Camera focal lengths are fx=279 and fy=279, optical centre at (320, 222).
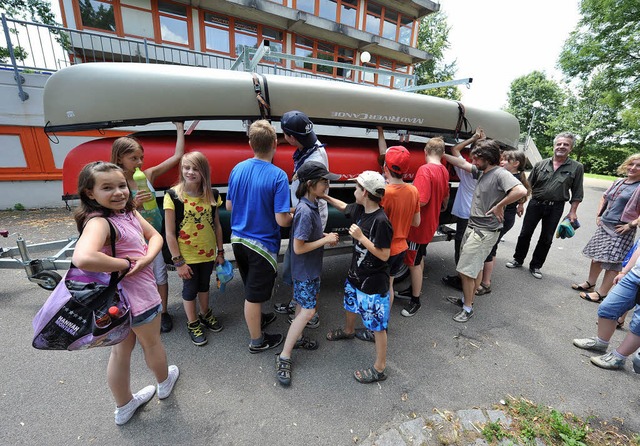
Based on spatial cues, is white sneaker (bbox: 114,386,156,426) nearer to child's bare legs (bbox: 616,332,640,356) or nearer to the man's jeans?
child's bare legs (bbox: 616,332,640,356)

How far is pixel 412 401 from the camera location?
6.59 ft

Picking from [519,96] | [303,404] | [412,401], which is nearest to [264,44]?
[303,404]

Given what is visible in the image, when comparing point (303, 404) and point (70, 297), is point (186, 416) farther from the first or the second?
point (70, 297)

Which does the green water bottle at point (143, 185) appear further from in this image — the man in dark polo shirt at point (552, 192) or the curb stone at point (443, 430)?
the man in dark polo shirt at point (552, 192)

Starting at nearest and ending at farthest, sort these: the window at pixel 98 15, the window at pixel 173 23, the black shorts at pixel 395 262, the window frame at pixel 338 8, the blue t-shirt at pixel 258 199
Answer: the blue t-shirt at pixel 258 199 → the black shorts at pixel 395 262 → the window at pixel 98 15 → the window at pixel 173 23 → the window frame at pixel 338 8

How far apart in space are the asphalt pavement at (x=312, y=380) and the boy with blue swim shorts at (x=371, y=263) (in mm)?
312

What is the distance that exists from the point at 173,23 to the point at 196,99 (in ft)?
37.3

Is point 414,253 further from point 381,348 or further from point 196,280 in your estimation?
point 196,280

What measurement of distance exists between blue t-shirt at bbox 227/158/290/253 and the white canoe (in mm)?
1154

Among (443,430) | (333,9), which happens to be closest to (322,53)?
(333,9)

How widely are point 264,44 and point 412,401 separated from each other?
3719mm

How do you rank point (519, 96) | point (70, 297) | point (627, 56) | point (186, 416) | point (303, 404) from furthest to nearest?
point (519, 96)
point (627, 56)
point (303, 404)
point (186, 416)
point (70, 297)

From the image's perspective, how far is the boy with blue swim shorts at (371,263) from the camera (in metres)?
1.90

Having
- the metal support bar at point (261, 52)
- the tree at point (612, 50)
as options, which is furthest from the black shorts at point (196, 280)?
the tree at point (612, 50)
